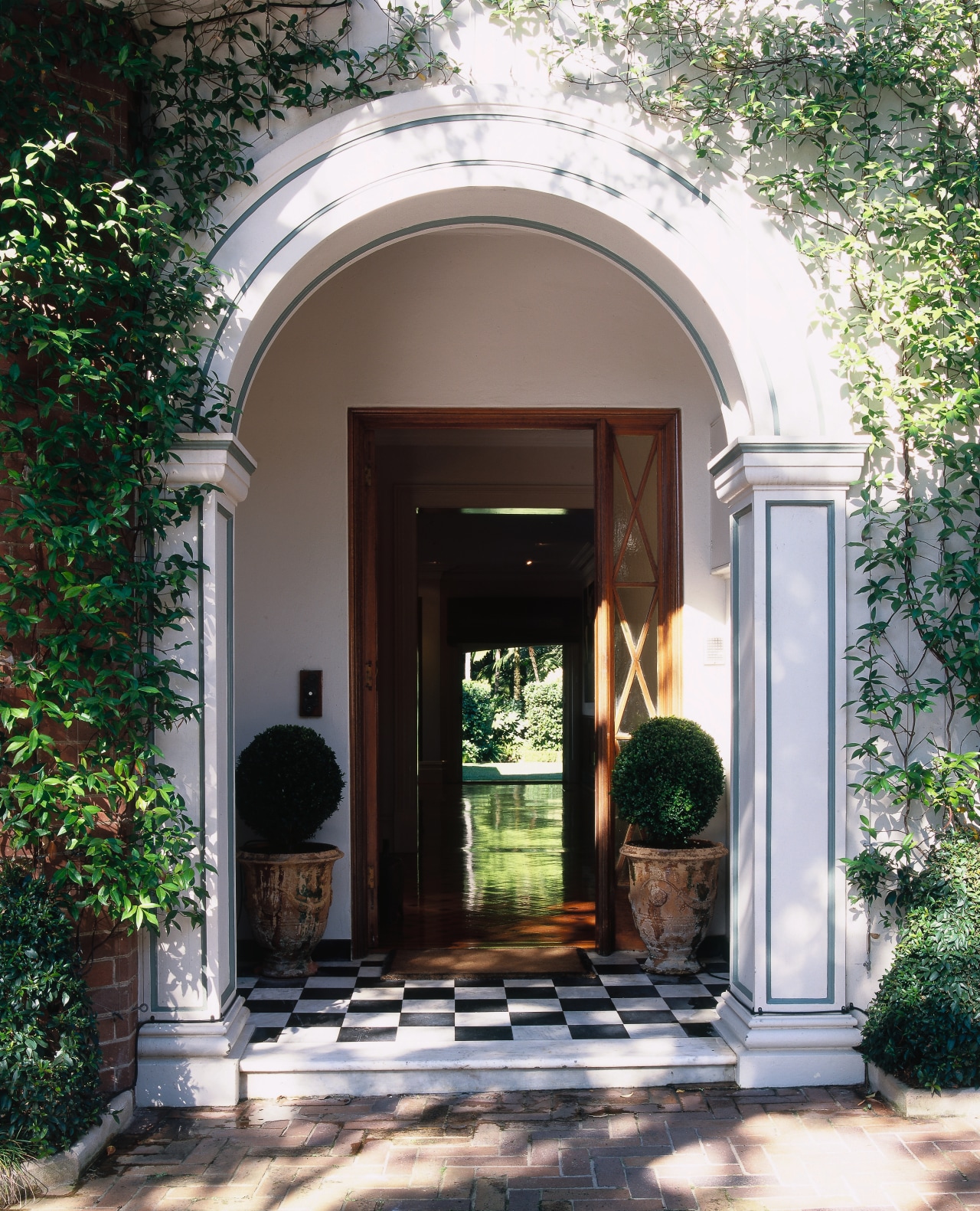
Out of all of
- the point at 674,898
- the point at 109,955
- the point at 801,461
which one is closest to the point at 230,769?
the point at 109,955

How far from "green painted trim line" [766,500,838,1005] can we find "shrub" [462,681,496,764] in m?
20.6

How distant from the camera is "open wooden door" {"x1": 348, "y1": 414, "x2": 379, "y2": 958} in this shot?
5039mm

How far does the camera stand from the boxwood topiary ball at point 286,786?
4.57 m

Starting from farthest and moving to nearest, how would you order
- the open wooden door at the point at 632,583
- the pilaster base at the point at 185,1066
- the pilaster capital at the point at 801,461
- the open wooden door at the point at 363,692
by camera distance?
the open wooden door at the point at 632,583 → the open wooden door at the point at 363,692 → the pilaster capital at the point at 801,461 → the pilaster base at the point at 185,1066

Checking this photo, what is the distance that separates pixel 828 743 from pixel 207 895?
227 centimetres

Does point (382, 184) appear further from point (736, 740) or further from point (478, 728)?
point (478, 728)

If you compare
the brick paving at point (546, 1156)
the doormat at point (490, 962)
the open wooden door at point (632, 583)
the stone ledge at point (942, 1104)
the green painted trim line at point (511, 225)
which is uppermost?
the green painted trim line at point (511, 225)

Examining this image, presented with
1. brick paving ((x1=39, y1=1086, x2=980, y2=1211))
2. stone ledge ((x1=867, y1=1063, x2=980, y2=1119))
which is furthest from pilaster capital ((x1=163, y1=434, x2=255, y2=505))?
stone ledge ((x1=867, y1=1063, x2=980, y2=1119))

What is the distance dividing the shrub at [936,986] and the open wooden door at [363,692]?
95.3 inches

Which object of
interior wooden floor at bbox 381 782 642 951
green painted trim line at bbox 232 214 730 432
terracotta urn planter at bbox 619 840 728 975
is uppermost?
green painted trim line at bbox 232 214 730 432

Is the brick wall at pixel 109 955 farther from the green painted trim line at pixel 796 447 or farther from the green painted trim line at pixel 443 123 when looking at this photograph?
the green painted trim line at pixel 796 447

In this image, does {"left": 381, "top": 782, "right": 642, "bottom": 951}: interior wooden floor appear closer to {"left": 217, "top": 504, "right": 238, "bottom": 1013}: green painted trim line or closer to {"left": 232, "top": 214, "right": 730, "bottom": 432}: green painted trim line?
{"left": 217, "top": 504, "right": 238, "bottom": 1013}: green painted trim line

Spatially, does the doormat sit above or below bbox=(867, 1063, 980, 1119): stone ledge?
below

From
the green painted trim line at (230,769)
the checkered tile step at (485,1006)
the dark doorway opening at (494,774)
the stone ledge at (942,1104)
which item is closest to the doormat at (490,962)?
the checkered tile step at (485,1006)
